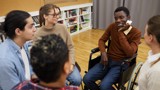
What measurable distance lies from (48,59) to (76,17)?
4.37 m

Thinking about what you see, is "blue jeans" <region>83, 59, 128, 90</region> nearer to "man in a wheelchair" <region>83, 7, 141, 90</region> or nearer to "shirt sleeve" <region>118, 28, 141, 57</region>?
"man in a wheelchair" <region>83, 7, 141, 90</region>

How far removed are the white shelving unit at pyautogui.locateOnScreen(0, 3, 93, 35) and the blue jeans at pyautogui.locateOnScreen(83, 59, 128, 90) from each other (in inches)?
103

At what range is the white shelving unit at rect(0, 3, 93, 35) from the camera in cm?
463

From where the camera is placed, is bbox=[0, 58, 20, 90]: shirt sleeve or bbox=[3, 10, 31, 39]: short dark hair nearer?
bbox=[0, 58, 20, 90]: shirt sleeve

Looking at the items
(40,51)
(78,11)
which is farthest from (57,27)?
(78,11)

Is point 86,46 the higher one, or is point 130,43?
point 130,43

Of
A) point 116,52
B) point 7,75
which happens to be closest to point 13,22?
point 7,75

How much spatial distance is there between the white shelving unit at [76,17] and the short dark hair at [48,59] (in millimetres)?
3710

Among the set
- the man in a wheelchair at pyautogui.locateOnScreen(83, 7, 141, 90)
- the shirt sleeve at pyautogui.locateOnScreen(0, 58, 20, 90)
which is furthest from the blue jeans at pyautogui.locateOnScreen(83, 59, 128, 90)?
the shirt sleeve at pyautogui.locateOnScreen(0, 58, 20, 90)

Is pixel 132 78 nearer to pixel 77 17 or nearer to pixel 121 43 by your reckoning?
pixel 121 43

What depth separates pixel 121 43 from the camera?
205 centimetres

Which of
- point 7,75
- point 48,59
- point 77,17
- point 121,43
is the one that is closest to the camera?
point 48,59

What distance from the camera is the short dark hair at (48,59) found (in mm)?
779

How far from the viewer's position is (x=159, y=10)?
172 inches
